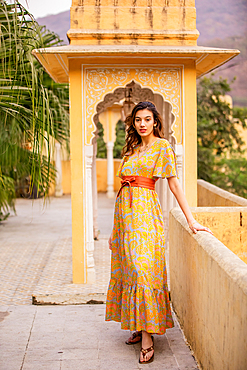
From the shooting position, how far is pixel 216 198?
24.5 feet

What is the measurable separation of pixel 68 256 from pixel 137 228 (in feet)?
11.8

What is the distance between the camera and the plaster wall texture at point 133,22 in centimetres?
525

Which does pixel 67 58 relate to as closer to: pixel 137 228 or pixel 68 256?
pixel 137 228

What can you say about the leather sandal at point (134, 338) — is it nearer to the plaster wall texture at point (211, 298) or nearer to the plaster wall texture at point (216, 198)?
the plaster wall texture at point (211, 298)

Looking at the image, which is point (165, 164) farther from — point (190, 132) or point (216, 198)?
point (216, 198)

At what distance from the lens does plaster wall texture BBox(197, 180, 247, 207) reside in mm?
6039

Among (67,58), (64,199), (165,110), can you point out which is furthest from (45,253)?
(64,199)

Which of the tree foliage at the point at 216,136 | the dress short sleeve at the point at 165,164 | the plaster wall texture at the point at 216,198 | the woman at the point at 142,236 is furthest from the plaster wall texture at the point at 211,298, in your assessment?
the tree foliage at the point at 216,136

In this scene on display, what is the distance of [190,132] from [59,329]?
2.68 m

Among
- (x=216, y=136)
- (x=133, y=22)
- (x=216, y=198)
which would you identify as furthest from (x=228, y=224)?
(x=216, y=136)

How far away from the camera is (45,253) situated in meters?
7.51

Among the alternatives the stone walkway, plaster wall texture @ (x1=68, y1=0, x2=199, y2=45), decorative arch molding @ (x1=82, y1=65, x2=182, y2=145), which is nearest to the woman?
the stone walkway

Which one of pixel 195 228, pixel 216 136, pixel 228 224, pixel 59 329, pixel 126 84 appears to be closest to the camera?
pixel 195 228

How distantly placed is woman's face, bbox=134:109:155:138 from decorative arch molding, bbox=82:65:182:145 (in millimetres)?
1638
